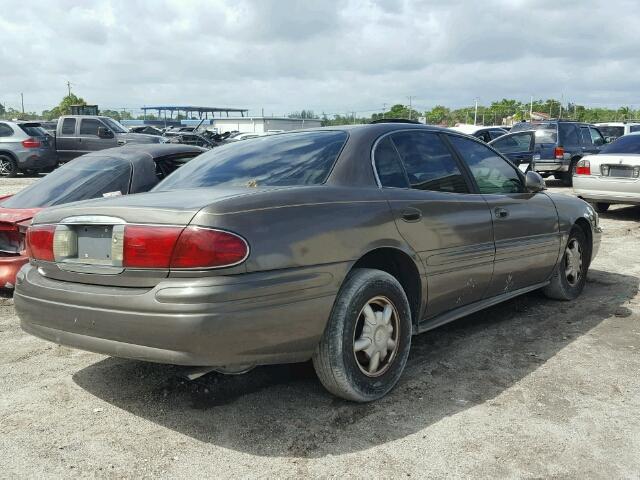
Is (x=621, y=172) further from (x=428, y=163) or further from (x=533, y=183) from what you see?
(x=428, y=163)

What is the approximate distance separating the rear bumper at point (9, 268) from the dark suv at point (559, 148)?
14.1 meters

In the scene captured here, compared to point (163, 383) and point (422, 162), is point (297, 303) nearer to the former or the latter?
point (163, 383)

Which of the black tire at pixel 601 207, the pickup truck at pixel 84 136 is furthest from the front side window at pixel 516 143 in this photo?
the pickup truck at pixel 84 136

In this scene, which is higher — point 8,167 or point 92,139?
point 92,139

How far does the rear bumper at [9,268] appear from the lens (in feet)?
16.8

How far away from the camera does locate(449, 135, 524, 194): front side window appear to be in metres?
4.51

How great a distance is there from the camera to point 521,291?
4.86 metres

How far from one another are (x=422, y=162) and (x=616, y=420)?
1.88 metres

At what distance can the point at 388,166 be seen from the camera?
3.82m

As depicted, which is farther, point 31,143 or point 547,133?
point 31,143

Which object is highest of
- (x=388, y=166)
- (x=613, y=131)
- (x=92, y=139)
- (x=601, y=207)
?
(x=613, y=131)

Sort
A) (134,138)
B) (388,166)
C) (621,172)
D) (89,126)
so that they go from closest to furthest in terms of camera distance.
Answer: (388,166)
(621,172)
(134,138)
(89,126)

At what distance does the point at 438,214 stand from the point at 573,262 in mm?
2229

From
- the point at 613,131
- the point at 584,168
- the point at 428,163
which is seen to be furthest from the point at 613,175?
the point at 613,131
